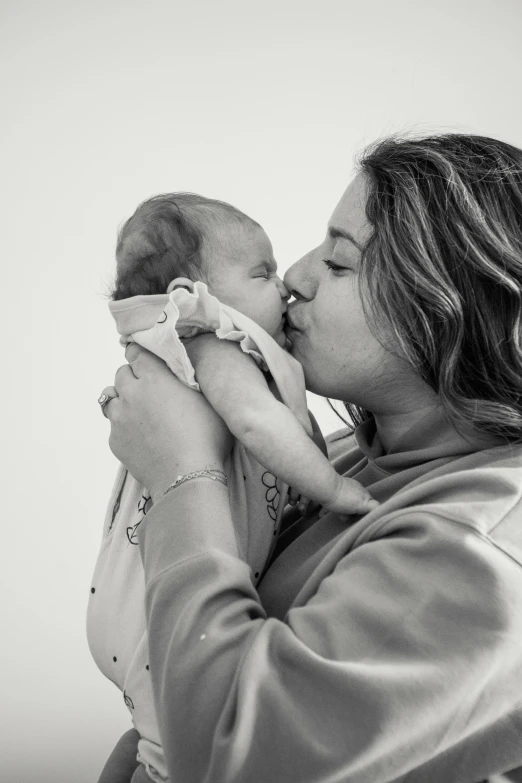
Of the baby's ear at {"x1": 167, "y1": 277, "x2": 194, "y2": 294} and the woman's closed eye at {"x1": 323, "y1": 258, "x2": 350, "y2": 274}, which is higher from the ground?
the baby's ear at {"x1": 167, "y1": 277, "x2": 194, "y2": 294}

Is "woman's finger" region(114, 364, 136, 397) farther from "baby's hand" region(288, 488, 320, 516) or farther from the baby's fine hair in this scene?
"baby's hand" region(288, 488, 320, 516)

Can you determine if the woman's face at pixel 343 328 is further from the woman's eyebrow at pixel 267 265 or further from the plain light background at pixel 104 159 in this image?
the plain light background at pixel 104 159

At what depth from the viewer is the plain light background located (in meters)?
2.44

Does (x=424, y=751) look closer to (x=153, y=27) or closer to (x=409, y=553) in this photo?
(x=409, y=553)

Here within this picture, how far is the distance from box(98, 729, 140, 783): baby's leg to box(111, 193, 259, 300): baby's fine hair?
75 cm

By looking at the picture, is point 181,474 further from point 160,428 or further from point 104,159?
point 104,159

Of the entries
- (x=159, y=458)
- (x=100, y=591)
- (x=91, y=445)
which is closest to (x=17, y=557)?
(x=91, y=445)

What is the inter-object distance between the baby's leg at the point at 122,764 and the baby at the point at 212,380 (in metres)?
0.16

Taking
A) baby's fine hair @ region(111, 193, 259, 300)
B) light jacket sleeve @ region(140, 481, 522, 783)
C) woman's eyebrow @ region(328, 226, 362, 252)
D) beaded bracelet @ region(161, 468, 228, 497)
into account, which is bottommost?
light jacket sleeve @ region(140, 481, 522, 783)

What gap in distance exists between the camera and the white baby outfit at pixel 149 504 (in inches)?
45.1

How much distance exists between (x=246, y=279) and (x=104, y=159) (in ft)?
4.86

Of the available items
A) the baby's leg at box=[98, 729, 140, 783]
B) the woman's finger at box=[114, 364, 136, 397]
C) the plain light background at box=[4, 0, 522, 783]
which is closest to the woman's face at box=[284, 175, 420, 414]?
the woman's finger at box=[114, 364, 136, 397]

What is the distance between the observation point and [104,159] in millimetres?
2596

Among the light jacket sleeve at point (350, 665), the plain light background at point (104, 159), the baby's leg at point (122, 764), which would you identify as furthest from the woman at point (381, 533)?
the plain light background at point (104, 159)
